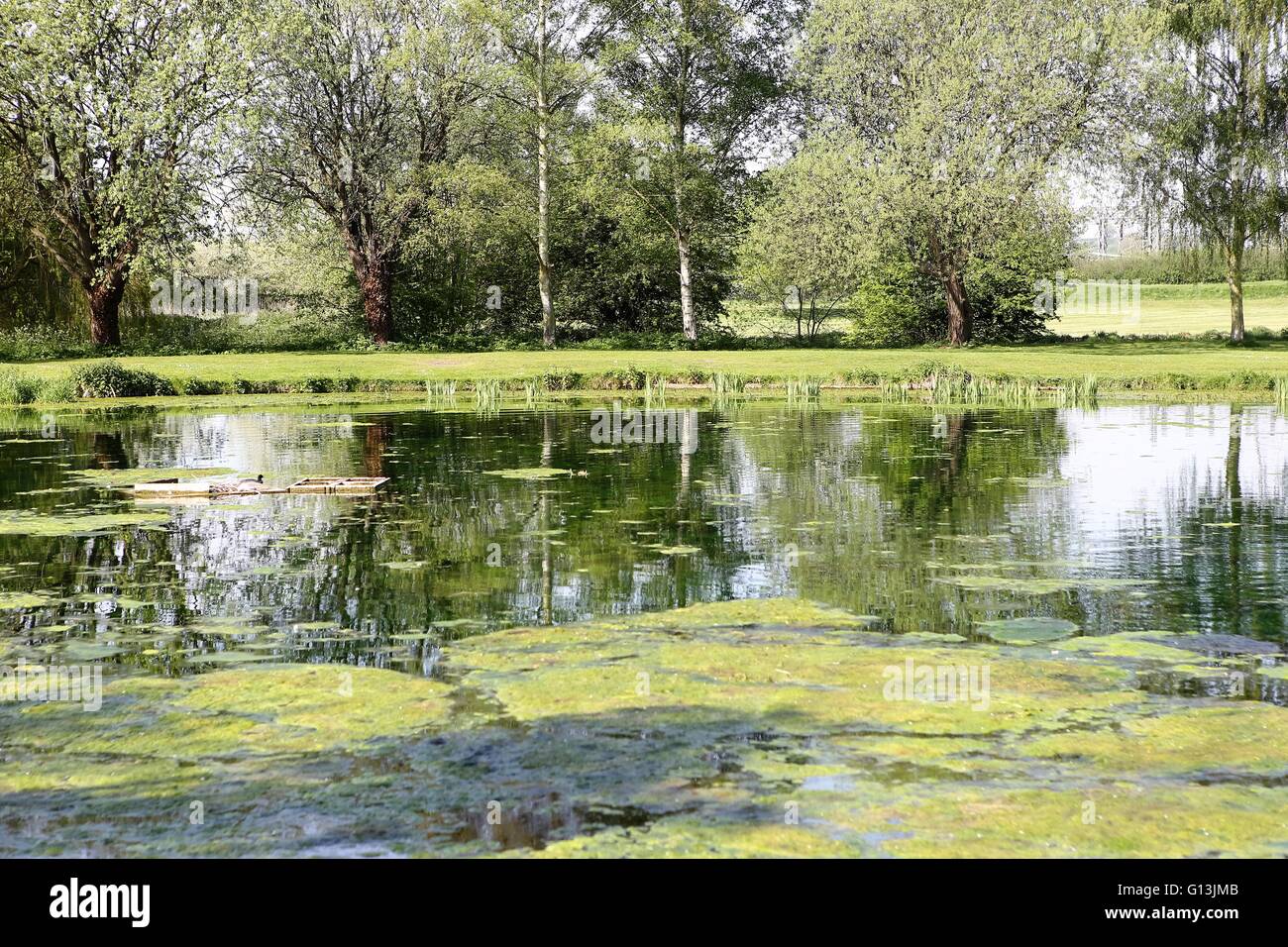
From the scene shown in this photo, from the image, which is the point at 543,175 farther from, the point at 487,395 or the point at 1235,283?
the point at 1235,283

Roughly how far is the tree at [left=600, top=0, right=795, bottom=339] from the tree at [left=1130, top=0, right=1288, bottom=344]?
53.7ft

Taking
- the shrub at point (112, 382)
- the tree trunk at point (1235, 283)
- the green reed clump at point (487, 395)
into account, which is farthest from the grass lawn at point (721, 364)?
the tree trunk at point (1235, 283)

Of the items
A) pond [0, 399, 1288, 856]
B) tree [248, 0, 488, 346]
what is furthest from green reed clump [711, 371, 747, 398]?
pond [0, 399, 1288, 856]

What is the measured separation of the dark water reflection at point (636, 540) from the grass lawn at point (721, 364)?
519 inches

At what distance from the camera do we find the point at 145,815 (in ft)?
20.9

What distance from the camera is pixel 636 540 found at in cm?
1405

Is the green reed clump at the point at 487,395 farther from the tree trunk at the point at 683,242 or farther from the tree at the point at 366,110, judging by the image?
the tree trunk at the point at 683,242

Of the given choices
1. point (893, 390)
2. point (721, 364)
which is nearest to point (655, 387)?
point (721, 364)

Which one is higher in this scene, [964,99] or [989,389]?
[964,99]

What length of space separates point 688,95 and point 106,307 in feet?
83.6

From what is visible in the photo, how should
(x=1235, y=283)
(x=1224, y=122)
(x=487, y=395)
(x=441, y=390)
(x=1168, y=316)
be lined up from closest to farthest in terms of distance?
(x=487, y=395) < (x=441, y=390) < (x=1224, y=122) < (x=1235, y=283) < (x=1168, y=316)
